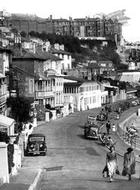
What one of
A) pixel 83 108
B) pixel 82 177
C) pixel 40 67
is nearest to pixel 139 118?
pixel 83 108

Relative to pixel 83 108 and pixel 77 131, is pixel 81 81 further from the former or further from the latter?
pixel 77 131

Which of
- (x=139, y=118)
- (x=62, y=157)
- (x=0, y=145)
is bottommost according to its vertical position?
(x=139, y=118)

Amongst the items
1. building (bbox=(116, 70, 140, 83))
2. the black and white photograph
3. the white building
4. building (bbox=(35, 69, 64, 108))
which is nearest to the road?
the black and white photograph

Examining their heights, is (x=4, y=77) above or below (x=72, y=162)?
above

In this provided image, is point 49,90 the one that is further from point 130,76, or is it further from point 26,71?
point 130,76

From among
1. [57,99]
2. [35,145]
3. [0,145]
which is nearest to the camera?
[0,145]

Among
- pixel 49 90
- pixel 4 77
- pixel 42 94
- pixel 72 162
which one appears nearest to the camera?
pixel 72 162

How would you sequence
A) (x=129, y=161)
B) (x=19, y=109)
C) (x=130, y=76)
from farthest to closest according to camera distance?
(x=130, y=76)
(x=19, y=109)
(x=129, y=161)

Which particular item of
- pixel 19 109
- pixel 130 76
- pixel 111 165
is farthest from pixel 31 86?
pixel 130 76
